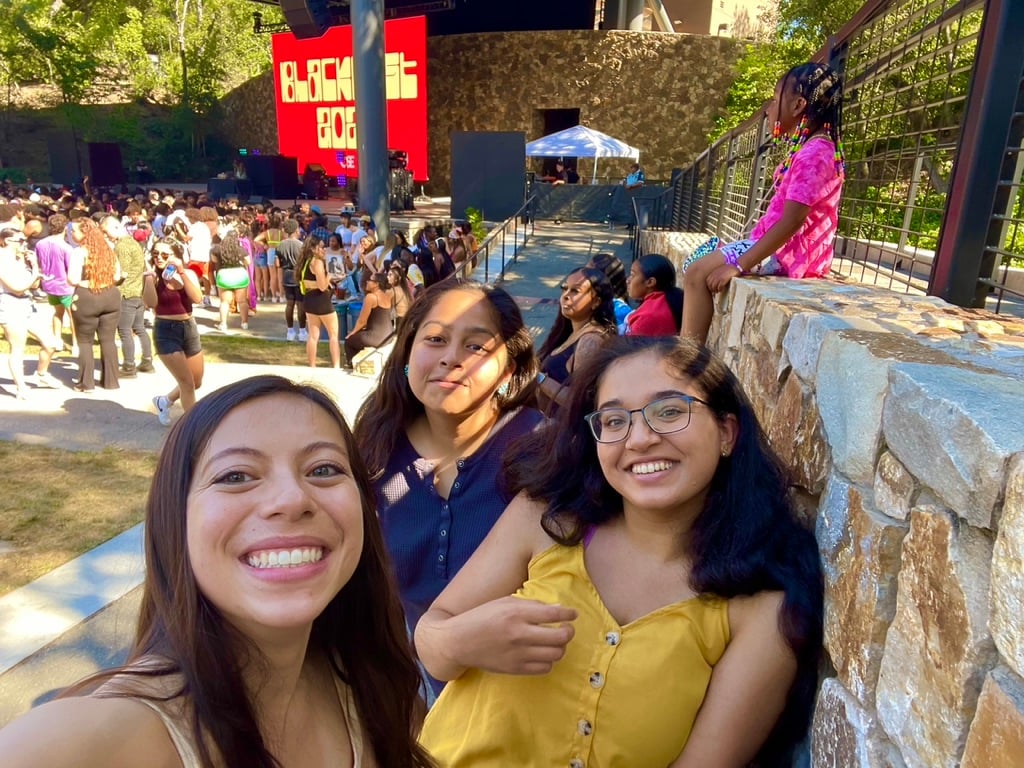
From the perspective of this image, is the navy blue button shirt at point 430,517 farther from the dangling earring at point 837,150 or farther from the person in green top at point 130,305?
the person in green top at point 130,305

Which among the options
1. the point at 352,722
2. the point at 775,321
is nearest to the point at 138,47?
the point at 775,321

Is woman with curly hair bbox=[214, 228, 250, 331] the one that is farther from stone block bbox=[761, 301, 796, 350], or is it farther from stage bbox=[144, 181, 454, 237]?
stone block bbox=[761, 301, 796, 350]

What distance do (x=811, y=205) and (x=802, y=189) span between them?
0.07 meters

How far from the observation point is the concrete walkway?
132 inches

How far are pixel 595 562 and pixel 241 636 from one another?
0.75 metres

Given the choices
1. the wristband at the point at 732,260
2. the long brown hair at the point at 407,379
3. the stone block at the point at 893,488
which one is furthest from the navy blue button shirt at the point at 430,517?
the wristband at the point at 732,260

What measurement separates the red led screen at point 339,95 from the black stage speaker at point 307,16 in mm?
412

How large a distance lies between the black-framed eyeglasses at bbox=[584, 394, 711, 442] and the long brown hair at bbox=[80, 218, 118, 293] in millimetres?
6942

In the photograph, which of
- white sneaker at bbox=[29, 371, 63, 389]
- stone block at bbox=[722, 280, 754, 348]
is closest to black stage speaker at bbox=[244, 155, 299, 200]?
white sneaker at bbox=[29, 371, 63, 389]

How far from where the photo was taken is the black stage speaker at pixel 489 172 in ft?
56.3

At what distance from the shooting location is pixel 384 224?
54.7ft

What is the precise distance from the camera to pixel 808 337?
174 centimetres

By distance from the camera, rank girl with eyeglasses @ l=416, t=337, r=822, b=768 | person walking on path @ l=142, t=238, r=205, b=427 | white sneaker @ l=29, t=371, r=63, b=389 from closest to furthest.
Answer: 1. girl with eyeglasses @ l=416, t=337, r=822, b=768
2. person walking on path @ l=142, t=238, r=205, b=427
3. white sneaker @ l=29, t=371, r=63, b=389

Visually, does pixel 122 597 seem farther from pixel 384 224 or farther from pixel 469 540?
pixel 384 224
